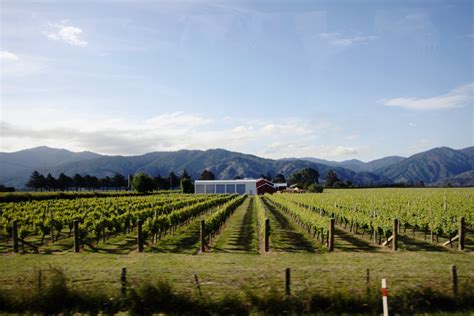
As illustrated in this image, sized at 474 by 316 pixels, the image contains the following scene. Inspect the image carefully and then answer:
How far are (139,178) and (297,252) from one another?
7092 cm

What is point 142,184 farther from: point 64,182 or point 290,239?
point 290,239

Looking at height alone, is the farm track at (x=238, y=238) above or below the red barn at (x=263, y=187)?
below

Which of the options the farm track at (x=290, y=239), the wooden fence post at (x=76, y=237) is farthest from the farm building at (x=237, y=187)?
the wooden fence post at (x=76, y=237)

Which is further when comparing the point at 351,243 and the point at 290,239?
the point at 290,239

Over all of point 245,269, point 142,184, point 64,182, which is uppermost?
point 64,182

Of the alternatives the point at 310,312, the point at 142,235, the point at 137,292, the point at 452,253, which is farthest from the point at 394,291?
the point at 142,235

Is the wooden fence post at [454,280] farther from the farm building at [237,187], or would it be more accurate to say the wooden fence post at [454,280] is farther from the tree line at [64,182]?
the tree line at [64,182]

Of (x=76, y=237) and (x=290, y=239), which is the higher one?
(x=76, y=237)

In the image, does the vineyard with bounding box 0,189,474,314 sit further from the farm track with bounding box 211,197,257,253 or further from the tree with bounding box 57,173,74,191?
the tree with bounding box 57,173,74,191

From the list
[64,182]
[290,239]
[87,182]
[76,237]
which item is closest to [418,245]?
[290,239]

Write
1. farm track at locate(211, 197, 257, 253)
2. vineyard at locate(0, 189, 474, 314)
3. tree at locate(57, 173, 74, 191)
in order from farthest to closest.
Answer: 1. tree at locate(57, 173, 74, 191)
2. farm track at locate(211, 197, 257, 253)
3. vineyard at locate(0, 189, 474, 314)

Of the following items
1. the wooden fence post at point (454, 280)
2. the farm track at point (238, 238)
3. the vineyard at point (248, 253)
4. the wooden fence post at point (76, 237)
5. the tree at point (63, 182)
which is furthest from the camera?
the tree at point (63, 182)

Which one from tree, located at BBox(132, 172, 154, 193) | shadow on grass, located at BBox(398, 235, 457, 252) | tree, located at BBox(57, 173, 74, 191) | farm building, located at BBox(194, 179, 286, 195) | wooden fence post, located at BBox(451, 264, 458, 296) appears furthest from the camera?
tree, located at BBox(57, 173, 74, 191)

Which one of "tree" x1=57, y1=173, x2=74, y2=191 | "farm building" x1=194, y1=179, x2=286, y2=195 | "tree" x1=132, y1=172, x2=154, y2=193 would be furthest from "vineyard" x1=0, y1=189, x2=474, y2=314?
"tree" x1=57, y1=173, x2=74, y2=191
